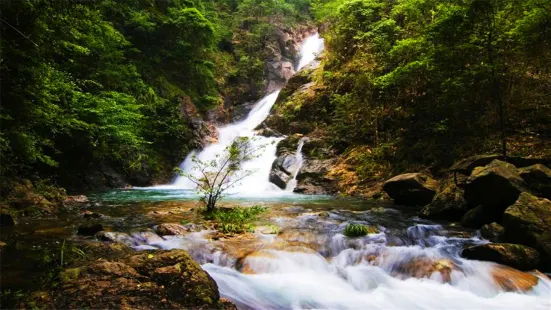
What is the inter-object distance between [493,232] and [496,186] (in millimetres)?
1035

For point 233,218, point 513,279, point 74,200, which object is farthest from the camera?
point 74,200

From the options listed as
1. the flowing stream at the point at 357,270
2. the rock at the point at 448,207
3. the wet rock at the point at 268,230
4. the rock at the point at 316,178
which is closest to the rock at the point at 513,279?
the flowing stream at the point at 357,270

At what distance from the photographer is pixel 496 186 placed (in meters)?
7.45

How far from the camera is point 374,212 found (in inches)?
377

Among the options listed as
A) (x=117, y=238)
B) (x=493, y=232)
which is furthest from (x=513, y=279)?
(x=117, y=238)

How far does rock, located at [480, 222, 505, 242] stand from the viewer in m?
6.82

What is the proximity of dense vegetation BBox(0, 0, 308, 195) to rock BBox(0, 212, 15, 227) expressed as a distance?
40.3 inches

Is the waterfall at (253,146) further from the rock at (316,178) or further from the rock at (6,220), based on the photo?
the rock at (6,220)

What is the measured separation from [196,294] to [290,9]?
35.2m

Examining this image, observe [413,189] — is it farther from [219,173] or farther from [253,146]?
[253,146]

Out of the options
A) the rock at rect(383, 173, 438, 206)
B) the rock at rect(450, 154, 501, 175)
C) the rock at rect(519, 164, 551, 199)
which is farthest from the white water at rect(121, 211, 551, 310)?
the rock at rect(383, 173, 438, 206)

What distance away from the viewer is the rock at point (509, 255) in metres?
5.68

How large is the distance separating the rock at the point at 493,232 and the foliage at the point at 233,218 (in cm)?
464

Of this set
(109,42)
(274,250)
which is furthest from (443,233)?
(109,42)
